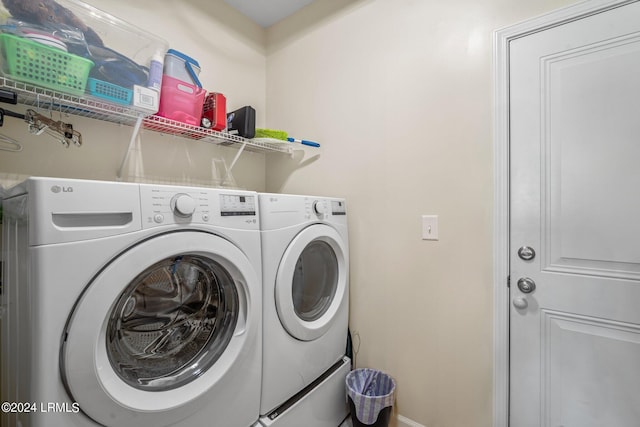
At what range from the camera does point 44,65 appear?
0.89m

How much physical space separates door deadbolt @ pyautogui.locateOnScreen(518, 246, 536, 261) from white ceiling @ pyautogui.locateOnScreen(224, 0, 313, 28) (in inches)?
76.7

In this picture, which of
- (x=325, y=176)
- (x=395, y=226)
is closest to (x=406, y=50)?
(x=325, y=176)

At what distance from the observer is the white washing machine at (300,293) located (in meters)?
1.13

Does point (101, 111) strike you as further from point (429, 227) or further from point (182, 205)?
point (429, 227)

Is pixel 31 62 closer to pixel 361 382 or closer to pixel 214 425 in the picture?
pixel 214 425

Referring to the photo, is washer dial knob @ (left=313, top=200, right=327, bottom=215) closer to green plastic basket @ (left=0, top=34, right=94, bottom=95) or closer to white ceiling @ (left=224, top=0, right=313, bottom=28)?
green plastic basket @ (left=0, top=34, right=94, bottom=95)

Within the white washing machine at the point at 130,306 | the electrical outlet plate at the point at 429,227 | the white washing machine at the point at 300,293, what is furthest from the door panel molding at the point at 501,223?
the white washing machine at the point at 130,306

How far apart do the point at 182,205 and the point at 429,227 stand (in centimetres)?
112

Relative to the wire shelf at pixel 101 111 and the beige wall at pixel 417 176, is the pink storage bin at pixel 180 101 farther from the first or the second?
the beige wall at pixel 417 176

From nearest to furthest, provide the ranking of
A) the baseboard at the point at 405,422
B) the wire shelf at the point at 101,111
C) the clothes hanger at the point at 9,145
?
1. the wire shelf at the point at 101,111
2. the clothes hanger at the point at 9,145
3. the baseboard at the point at 405,422

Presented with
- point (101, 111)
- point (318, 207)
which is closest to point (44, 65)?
point (101, 111)

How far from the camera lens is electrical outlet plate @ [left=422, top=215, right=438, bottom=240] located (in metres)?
1.38

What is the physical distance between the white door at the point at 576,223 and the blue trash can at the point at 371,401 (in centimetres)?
54

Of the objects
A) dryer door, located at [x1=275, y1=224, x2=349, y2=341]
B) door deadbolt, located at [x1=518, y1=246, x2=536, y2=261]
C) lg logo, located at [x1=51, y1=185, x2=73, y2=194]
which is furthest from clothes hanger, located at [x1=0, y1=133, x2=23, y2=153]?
door deadbolt, located at [x1=518, y1=246, x2=536, y2=261]
